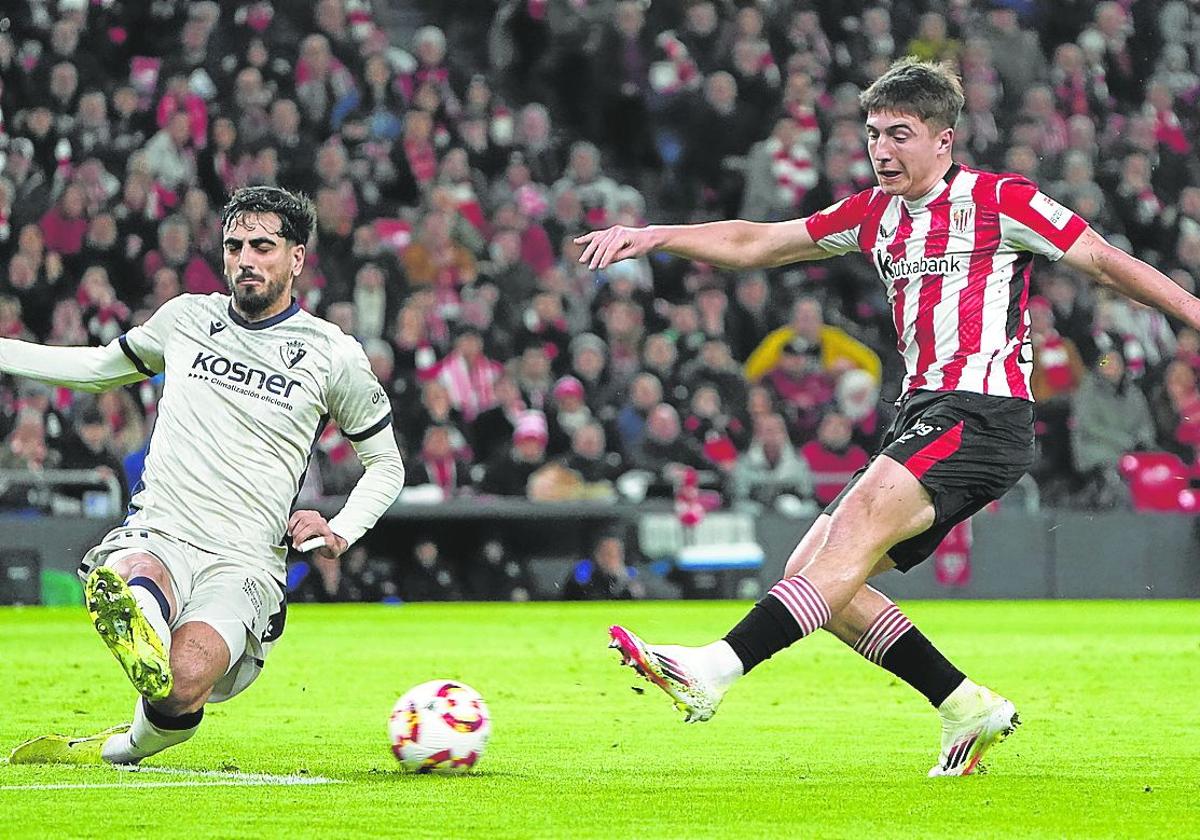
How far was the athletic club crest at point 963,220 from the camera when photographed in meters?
6.82

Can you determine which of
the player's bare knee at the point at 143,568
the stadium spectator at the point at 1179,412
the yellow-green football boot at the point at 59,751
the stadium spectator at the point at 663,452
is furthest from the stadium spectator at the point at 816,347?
the player's bare knee at the point at 143,568

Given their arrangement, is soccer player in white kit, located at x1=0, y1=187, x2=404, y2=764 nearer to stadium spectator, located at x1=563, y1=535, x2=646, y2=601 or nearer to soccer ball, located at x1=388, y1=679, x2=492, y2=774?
soccer ball, located at x1=388, y1=679, x2=492, y2=774

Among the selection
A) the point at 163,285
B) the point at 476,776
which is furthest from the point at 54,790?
the point at 163,285

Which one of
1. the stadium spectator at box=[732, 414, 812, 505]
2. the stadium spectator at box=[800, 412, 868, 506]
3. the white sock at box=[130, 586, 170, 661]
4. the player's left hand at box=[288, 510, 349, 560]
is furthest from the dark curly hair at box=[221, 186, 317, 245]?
the stadium spectator at box=[800, 412, 868, 506]

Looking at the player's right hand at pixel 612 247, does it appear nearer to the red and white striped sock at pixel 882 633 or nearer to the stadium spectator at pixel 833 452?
the red and white striped sock at pixel 882 633

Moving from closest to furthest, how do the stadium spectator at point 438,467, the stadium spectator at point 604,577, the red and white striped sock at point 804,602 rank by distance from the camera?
1. the red and white striped sock at point 804,602
2. the stadium spectator at point 438,467
3. the stadium spectator at point 604,577

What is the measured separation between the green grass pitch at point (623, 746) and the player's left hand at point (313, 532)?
740 millimetres

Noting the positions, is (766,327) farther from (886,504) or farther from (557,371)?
(886,504)

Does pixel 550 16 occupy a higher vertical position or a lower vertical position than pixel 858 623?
higher

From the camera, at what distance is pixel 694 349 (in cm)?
1892

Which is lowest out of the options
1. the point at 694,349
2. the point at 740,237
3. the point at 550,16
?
the point at 694,349

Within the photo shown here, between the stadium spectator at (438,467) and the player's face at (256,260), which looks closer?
the player's face at (256,260)

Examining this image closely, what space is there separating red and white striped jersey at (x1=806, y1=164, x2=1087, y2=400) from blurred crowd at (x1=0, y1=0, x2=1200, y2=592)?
10.6 meters

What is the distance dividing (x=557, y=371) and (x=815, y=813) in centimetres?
1278
